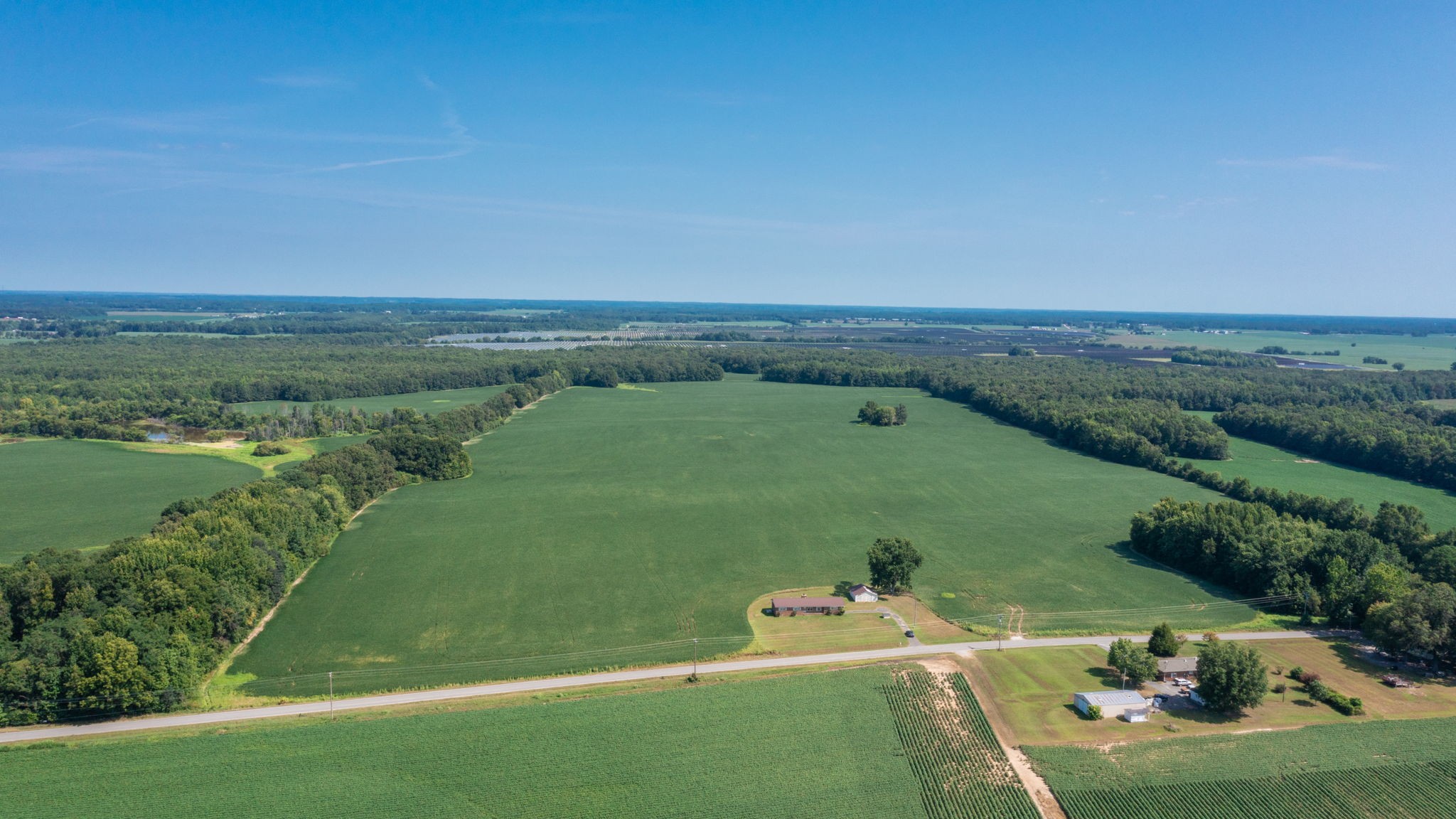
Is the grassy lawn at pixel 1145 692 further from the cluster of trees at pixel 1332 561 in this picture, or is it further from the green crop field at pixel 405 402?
the green crop field at pixel 405 402

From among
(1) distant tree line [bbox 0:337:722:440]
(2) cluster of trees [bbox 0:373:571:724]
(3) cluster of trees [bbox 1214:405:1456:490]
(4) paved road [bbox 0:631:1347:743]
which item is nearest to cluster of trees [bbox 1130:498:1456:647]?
(4) paved road [bbox 0:631:1347:743]

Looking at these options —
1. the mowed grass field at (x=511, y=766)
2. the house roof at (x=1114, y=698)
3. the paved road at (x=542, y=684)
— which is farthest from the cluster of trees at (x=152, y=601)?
the house roof at (x=1114, y=698)

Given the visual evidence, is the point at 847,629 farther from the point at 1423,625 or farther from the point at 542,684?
the point at 1423,625

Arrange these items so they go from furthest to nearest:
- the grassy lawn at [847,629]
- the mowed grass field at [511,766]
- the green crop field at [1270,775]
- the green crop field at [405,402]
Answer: the green crop field at [405,402]
the grassy lawn at [847,629]
the green crop field at [1270,775]
the mowed grass field at [511,766]

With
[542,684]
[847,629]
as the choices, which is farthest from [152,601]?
[847,629]

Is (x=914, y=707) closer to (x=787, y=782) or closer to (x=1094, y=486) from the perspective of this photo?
(x=787, y=782)
